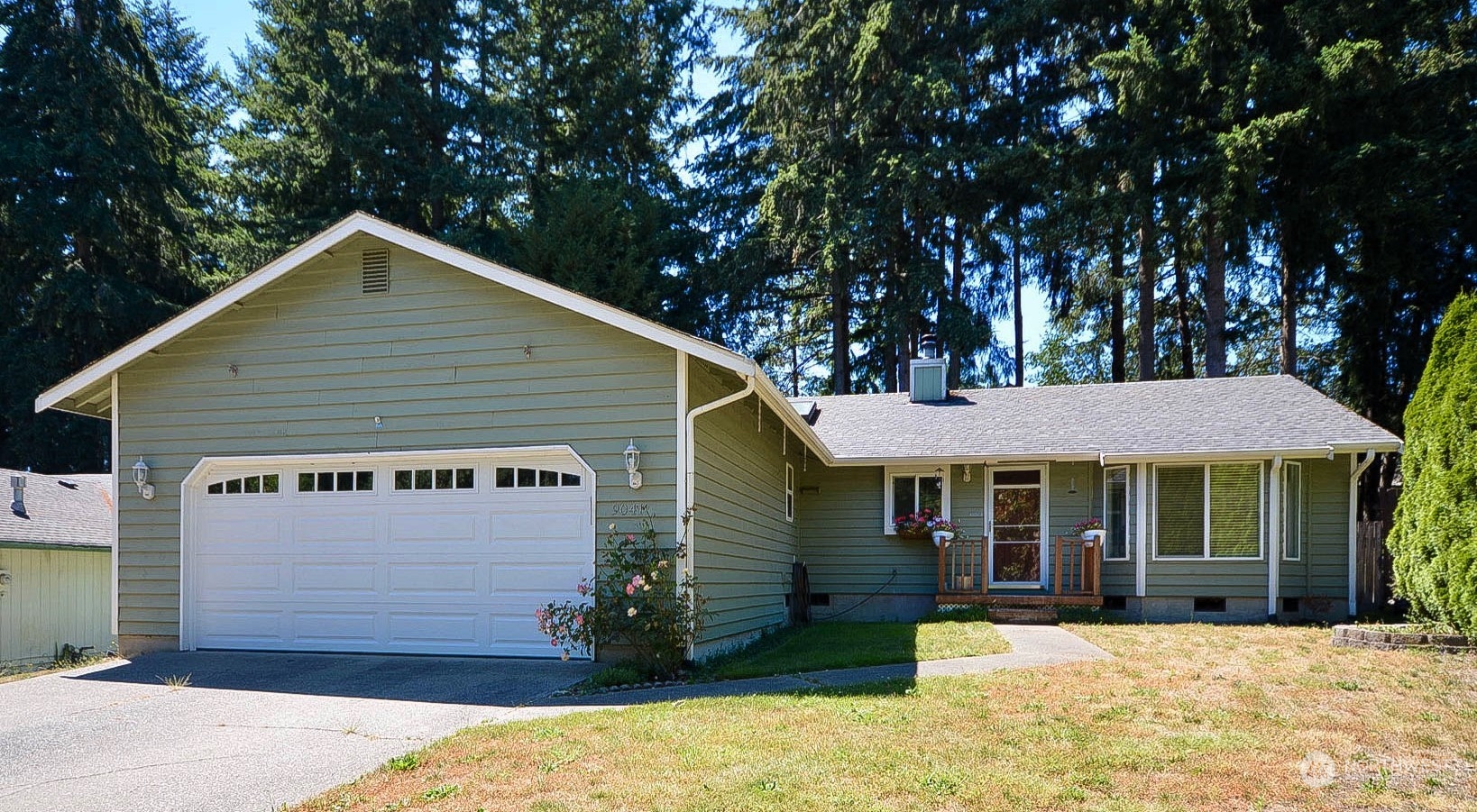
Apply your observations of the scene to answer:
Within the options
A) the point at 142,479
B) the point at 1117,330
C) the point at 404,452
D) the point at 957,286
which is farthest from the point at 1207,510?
the point at 142,479

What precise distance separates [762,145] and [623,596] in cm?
1886

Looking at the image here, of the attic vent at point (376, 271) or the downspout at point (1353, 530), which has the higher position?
the attic vent at point (376, 271)

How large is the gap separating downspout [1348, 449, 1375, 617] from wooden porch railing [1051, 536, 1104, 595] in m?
3.27

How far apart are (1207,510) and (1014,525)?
2.63 m

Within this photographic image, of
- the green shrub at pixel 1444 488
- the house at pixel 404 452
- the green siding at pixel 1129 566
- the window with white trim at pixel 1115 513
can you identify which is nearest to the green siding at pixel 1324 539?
the green siding at pixel 1129 566

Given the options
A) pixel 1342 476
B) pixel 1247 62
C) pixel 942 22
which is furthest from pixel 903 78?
pixel 1342 476

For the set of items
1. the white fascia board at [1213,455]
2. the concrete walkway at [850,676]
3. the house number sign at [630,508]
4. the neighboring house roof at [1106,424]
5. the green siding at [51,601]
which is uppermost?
the neighboring house roof at [1106,424]

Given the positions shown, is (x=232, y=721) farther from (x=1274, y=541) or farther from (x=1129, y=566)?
(x=1274, y=541)

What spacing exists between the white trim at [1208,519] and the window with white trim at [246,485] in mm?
11314

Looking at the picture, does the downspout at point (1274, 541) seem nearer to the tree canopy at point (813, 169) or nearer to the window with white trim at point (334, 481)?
the tree canopy at point (813, 169)

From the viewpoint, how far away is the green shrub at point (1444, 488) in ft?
29.9

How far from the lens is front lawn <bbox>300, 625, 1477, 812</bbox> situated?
4746 mm

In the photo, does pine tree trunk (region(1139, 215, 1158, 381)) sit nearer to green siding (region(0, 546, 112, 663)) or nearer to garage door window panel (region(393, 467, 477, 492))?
garage door window panel (region(393, 467, 477, 492))

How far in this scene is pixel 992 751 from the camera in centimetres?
549
